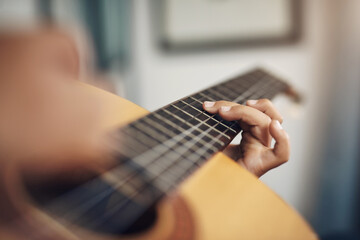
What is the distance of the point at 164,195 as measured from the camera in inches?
8.8

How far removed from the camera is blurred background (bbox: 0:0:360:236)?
3.35ft

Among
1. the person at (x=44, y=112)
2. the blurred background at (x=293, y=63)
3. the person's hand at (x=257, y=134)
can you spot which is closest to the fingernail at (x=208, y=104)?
the person's hand at (x=257, y=134)

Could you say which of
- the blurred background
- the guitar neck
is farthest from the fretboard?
the blurred background

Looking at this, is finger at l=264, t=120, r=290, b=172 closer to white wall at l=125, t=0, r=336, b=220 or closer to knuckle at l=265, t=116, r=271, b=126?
knuckle at l=265, t=116, r=271, b=126

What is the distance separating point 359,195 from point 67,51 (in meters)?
1.15

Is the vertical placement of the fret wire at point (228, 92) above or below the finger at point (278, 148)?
above

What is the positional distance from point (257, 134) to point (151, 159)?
7.9 inches

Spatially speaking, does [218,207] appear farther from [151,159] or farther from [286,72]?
[286,72]

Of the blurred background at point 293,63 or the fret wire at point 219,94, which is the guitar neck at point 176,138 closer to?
the fret wire at point 219,94

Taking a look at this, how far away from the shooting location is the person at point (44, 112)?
0.62 ft

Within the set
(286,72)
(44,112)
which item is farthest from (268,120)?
(286,72)

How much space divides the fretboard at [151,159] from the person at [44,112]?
0.02 metres

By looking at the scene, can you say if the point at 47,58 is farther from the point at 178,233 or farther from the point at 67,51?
the point at 178,233

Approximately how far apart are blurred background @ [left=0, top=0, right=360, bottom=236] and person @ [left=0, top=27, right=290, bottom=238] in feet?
2.47
